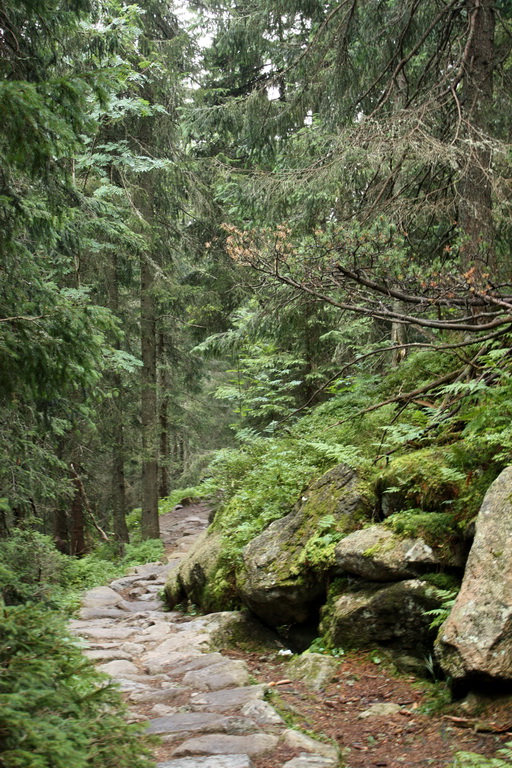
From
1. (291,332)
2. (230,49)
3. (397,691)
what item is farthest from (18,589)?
(230,49)

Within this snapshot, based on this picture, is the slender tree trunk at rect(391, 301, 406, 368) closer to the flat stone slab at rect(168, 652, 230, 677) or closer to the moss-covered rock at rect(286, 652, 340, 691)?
the moss-covered rock at rect(286, 652, 340, 691)

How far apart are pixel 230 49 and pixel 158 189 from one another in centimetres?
395

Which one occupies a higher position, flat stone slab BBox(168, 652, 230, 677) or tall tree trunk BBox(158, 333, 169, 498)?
tall tree trunk BBox(158, 333, 169, 498)

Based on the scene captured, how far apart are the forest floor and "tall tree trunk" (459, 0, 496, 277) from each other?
15.0 feet

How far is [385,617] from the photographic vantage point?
4.61 meters

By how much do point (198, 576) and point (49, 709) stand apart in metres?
5.81

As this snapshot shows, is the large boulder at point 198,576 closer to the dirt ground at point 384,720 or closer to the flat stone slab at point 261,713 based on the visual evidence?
the dirt ground at point 384,720

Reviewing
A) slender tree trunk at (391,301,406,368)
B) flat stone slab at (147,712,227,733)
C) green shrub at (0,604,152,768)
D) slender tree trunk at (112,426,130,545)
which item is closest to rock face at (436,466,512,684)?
flat stone slab at (147,712,227,733)

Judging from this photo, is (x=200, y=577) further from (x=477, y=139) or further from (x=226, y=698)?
(x=477, y=139)

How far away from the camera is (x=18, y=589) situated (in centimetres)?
464

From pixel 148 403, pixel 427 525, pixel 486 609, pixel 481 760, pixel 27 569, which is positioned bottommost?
pixel 481 760

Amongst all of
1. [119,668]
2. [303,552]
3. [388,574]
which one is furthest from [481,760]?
[119,668]

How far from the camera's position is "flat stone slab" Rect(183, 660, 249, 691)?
14.9ft

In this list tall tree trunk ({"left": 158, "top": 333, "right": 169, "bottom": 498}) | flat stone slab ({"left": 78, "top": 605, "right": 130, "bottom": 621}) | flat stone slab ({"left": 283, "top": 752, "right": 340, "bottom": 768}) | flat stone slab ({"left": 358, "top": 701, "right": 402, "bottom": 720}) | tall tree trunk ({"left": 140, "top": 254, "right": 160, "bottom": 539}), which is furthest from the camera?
tall tree trunk ({"left": 158, "top": 333, "right": 169, "bottom": 498})
